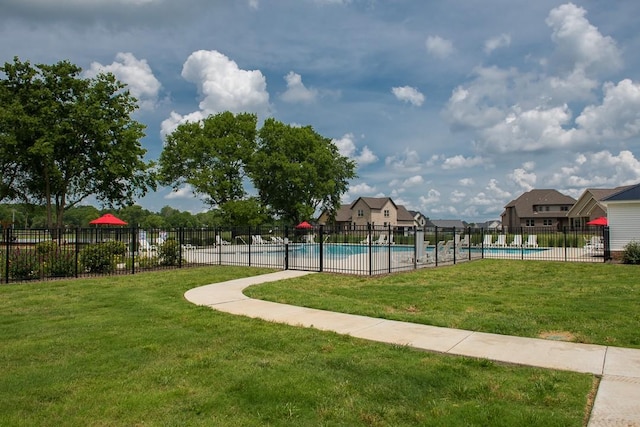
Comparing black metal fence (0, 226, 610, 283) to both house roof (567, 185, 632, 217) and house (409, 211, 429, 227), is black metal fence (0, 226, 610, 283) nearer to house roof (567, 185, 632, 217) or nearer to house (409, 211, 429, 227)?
house roof (567, 185, 632, 217)

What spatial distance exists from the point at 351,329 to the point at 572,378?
3.22 metres

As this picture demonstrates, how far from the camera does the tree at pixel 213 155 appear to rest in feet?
157

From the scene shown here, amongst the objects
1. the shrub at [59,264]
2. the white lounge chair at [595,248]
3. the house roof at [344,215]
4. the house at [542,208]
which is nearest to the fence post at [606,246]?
the white lounge chair at [595,248]

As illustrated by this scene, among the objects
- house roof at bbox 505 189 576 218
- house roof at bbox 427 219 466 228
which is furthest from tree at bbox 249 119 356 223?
house roof at bbox 427 219 466 228

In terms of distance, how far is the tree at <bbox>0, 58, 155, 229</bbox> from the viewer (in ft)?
106

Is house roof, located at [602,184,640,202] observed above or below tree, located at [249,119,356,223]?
below

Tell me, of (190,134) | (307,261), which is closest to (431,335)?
(307,261)

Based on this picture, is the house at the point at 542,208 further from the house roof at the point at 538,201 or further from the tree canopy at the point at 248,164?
the tree canopy at the point at 248,164

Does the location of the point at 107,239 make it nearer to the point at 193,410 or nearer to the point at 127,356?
the point at 127,356

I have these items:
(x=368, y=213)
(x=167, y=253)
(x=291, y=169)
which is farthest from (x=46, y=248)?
(x=368, y=213)

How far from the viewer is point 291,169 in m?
49.6

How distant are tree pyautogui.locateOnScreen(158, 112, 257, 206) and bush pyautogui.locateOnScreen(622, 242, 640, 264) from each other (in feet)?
120

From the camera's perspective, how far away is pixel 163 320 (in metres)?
7.84

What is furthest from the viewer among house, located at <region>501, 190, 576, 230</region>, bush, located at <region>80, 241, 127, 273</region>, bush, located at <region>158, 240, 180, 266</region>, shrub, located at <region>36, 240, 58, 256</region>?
house, located at <region>501, 190, 576, 230</region>
